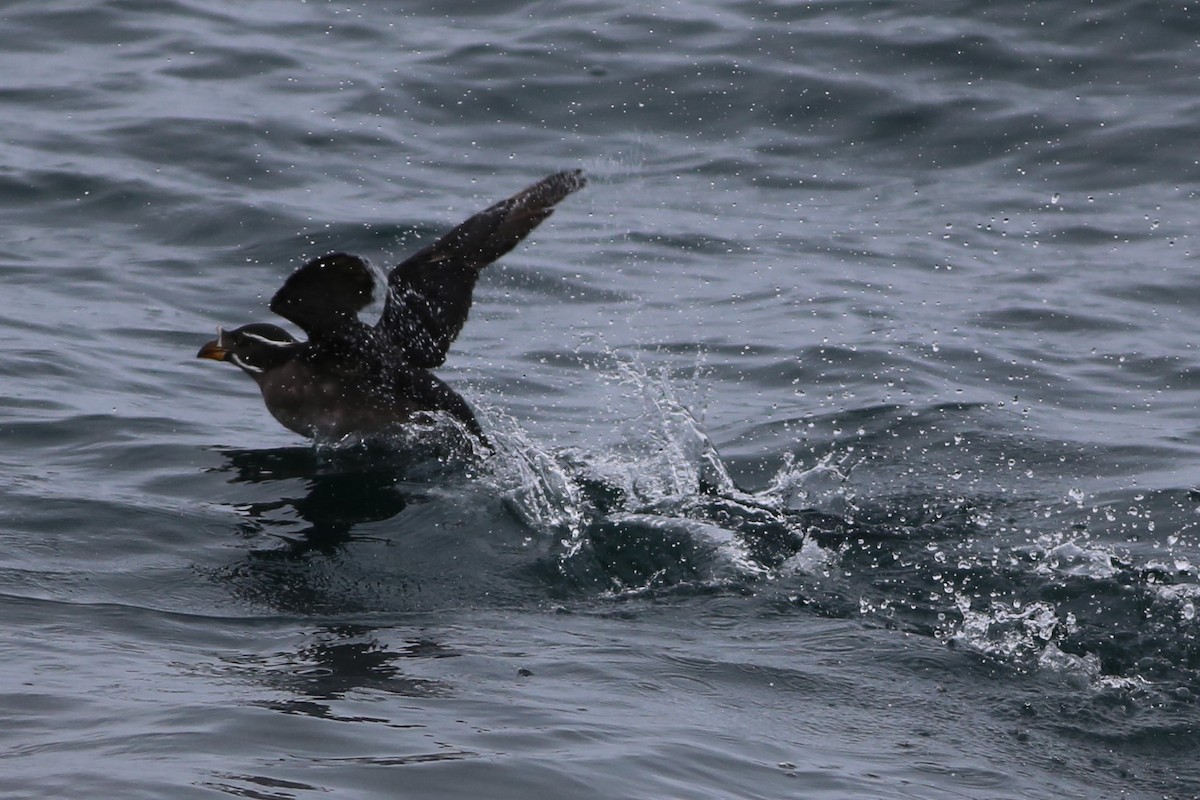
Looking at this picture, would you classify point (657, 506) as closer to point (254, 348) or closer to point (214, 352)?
point (254, 348)

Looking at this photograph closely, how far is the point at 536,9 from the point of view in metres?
15.1

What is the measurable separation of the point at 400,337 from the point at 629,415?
139cm

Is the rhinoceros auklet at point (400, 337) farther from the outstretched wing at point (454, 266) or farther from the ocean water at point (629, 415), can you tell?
the ocean water at point (629, 415)

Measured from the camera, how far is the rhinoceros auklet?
7.87m

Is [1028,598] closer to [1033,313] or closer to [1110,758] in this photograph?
[1110,758]

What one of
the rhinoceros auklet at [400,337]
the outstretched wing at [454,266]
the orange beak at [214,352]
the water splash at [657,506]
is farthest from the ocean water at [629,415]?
the outstretched wing at [454,266]

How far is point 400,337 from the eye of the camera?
8000 millimetres

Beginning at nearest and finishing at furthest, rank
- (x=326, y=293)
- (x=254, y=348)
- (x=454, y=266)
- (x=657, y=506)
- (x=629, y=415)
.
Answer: (x=657, y=506) → (x=326, y=293) → (x=454, y=266) → (x=254, y=348) → (x=629, y=415)

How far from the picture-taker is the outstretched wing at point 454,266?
7.87m

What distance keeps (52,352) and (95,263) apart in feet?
5.85

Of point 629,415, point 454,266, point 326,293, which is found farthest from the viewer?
point 629,415

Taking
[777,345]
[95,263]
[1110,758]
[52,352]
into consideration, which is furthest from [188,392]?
[1110,758]

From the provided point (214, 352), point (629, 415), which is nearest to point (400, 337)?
point (214, 352)

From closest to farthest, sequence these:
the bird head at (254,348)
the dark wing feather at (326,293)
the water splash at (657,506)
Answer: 1. the water splash at (657,506)
2. the dark wing feather at (326,293)
3. the bird head at (254,348)
